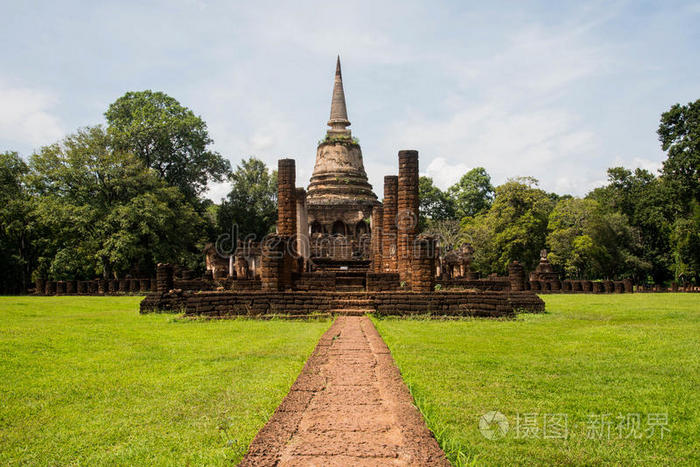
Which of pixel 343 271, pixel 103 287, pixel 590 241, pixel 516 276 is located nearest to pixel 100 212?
pixel 103 287

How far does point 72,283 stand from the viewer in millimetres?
25344

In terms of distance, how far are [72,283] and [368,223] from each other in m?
16.1

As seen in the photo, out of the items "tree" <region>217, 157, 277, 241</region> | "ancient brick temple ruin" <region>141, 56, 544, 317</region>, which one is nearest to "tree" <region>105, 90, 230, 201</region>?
"tree" <region>217, 157, 277, 241</region>

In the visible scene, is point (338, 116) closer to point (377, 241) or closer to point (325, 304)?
point (377, 241)

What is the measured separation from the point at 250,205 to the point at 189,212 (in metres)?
13.4

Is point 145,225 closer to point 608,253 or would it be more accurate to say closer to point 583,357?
point 583,357

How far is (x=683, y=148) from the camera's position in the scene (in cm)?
3022

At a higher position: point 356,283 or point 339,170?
point 339,170

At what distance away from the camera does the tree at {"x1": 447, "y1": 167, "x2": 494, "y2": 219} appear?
50812mm

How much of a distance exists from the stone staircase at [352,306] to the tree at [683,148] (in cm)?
2519

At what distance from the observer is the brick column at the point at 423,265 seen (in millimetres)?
13273

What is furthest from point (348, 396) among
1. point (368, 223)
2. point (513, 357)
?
point (368, 223)

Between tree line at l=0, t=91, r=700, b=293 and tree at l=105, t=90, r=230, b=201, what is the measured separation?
81 millimetres

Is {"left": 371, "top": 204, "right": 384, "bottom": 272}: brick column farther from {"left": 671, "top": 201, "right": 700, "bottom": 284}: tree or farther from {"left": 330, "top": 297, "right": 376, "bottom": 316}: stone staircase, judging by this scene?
{"left": 671, "top": 201, "right": 700, "bottom": 284}: tree
